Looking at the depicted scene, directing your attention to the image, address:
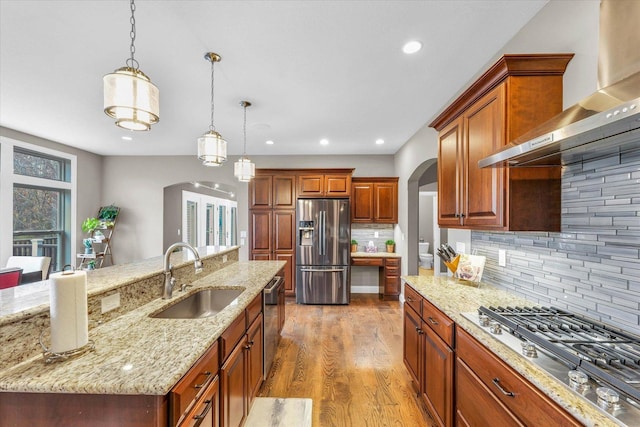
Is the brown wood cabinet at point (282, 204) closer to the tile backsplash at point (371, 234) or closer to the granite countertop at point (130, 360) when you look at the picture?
the tile backsplash at point (371, 234)

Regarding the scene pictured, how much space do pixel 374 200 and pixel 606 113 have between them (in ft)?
14.9

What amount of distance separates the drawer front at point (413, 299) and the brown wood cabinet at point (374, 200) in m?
2.93

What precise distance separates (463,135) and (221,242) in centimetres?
A: 873

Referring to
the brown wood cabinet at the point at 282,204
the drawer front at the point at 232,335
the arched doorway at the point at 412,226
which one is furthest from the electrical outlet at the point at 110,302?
the arched doorway at the point at 412,226

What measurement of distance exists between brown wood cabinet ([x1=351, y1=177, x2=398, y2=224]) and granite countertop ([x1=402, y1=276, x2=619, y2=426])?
2.86 meters

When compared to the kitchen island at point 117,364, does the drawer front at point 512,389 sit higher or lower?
lower

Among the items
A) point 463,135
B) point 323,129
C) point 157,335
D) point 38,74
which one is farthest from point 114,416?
point 323,129

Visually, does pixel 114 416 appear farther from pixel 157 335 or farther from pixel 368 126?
pixel 368 126

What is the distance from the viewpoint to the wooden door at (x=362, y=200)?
541 cm

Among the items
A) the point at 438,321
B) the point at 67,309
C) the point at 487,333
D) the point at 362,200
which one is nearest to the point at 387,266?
the point at 362,200

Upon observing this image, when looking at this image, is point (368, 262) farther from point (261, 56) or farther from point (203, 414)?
point (203, 414)

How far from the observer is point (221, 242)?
31.5ft

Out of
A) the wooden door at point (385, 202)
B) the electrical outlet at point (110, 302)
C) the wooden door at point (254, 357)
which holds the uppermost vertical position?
the wooden door at point (385, 202)

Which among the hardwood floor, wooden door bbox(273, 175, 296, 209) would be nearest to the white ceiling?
wooden door bbox(273, 175, 296, 209)
